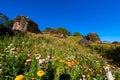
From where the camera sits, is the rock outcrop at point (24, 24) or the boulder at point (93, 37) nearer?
the rock outcrop at point (24, 24)

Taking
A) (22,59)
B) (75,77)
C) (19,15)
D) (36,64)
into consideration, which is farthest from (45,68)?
(19,15)

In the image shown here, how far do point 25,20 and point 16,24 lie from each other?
231 cm

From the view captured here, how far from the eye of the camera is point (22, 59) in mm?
6301

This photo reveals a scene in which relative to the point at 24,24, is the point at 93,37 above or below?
below

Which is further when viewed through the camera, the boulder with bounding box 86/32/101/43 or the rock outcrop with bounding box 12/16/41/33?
the boulder with bounding box 86/32/101/43

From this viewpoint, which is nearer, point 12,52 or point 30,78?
point 30,78

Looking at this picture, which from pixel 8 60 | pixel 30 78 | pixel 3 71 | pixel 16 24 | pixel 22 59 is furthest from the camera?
pixel 16 24

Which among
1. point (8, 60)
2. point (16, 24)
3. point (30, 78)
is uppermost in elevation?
point (16, 24)

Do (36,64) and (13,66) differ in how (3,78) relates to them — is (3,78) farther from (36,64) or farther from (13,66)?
(36,64)

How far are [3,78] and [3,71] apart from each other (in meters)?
0.22

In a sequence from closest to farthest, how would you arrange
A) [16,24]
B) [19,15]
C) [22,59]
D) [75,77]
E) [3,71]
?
[3,71], [75,77], [22,59], [16,24], [19,15]

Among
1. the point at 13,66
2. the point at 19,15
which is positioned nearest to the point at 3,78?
the point at 13,66

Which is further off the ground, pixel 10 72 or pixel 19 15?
pixel 19 15

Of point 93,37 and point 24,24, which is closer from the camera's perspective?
point 24,24
